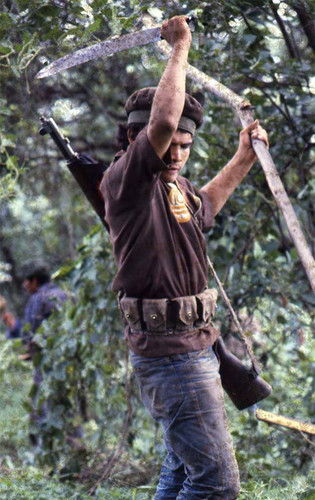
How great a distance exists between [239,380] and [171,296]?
0.73 metres

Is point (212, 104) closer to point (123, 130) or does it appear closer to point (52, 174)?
point (123, 130)

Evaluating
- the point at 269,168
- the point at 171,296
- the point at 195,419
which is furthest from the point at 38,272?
the point at 195,419

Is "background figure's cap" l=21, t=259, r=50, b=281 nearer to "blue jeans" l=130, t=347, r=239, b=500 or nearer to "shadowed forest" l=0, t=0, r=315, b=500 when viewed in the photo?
"shadowed forest" l=0, t=0, r=315, b=500

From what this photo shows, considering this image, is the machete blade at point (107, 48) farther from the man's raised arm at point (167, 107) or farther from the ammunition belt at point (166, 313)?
the ammunition belt at point (166, 313)

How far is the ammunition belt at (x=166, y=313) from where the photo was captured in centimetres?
296

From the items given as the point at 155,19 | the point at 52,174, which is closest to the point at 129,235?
the point at 155,19

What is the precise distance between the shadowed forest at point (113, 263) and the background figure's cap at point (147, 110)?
1.53 ft

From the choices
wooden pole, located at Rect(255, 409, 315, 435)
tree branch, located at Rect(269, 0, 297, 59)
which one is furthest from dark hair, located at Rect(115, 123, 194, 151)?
wooden pole, located at Rect(255, 409, 315, 435)

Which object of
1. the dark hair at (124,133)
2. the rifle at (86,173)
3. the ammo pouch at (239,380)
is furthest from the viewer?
the rifle at (86,173)

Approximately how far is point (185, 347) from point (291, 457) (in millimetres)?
2185

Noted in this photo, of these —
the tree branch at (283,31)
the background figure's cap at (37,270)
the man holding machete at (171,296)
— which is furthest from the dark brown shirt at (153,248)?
the background figure's cap at (37,270)

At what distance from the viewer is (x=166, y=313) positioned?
2953 millimetres

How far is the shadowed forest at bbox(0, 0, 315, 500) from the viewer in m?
3.86

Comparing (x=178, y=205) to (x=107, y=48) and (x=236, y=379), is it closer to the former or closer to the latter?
(x=107, y=48)
